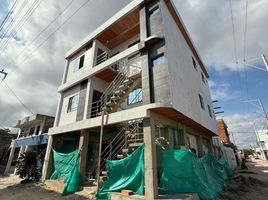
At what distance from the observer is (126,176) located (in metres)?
7.15

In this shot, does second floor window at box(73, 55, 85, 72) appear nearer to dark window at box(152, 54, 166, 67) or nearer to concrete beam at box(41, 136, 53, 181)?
concrete beam at box(41, 136, 53, 181)

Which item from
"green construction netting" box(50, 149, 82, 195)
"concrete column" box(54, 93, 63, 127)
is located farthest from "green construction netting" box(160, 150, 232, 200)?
"concrete column" box(54, 93, 63, 127)

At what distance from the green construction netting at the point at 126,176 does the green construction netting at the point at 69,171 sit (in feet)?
7.29

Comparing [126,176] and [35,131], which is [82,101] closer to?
[126,176]

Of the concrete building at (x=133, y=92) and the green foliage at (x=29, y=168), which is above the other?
the concrete building at (x=133, y=92)

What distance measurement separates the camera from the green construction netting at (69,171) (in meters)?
8.73

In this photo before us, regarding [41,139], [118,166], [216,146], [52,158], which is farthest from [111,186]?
[216,146]

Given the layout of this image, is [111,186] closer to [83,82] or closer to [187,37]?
[83,82]

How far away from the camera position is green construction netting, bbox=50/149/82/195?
8.73m

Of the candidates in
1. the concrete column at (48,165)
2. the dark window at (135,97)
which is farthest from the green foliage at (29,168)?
Answer: the dark window at (135,97)

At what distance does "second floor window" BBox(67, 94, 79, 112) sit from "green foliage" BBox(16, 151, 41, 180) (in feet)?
17.4

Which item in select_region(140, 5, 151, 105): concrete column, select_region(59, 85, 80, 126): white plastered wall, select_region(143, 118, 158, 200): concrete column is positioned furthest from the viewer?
select_region(59, 85, 80, 126): white plastered wall

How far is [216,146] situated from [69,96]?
17856 millimetres

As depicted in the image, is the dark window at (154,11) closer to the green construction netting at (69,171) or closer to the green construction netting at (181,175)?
the green construction netting at (181,175)
